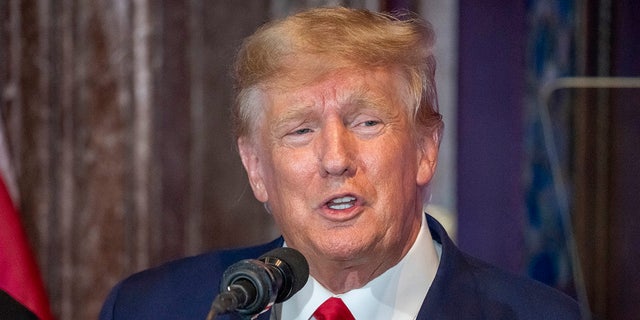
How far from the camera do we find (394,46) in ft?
7.54

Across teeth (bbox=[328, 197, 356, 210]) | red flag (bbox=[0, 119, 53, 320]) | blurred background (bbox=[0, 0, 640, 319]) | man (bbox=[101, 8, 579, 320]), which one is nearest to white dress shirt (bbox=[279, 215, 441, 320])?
man (bbox=[101, 8, 579, 320])

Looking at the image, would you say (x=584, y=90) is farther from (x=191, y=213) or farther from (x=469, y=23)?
(x=191, y=213)

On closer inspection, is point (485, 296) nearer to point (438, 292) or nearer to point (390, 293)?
point (438, 292)

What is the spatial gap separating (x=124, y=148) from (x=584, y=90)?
2423mm

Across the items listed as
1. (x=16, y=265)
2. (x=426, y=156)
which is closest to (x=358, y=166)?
(x=426, y=156)

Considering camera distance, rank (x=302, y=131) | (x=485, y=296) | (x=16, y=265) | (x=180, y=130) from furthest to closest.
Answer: (x=180, y=130) < (x=16, y=265) < (x=485, y=296) < (x=302, y=131)

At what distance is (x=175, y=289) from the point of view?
2.59 meters

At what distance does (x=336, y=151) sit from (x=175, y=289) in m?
0.66

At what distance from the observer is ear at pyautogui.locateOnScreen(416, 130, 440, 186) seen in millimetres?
2387

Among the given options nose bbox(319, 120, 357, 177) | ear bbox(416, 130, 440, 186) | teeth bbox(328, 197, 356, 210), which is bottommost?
teeth bbox(328, 197, 356, 210)

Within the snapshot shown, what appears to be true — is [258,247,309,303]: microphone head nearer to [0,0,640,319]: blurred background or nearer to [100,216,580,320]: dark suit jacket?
[100,216,580,320]: dark suit jacket

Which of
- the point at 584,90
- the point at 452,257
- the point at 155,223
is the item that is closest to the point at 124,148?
the point at 155,223

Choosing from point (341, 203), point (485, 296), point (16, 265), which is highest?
point (341, 203)

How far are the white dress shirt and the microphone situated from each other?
1.71ft
